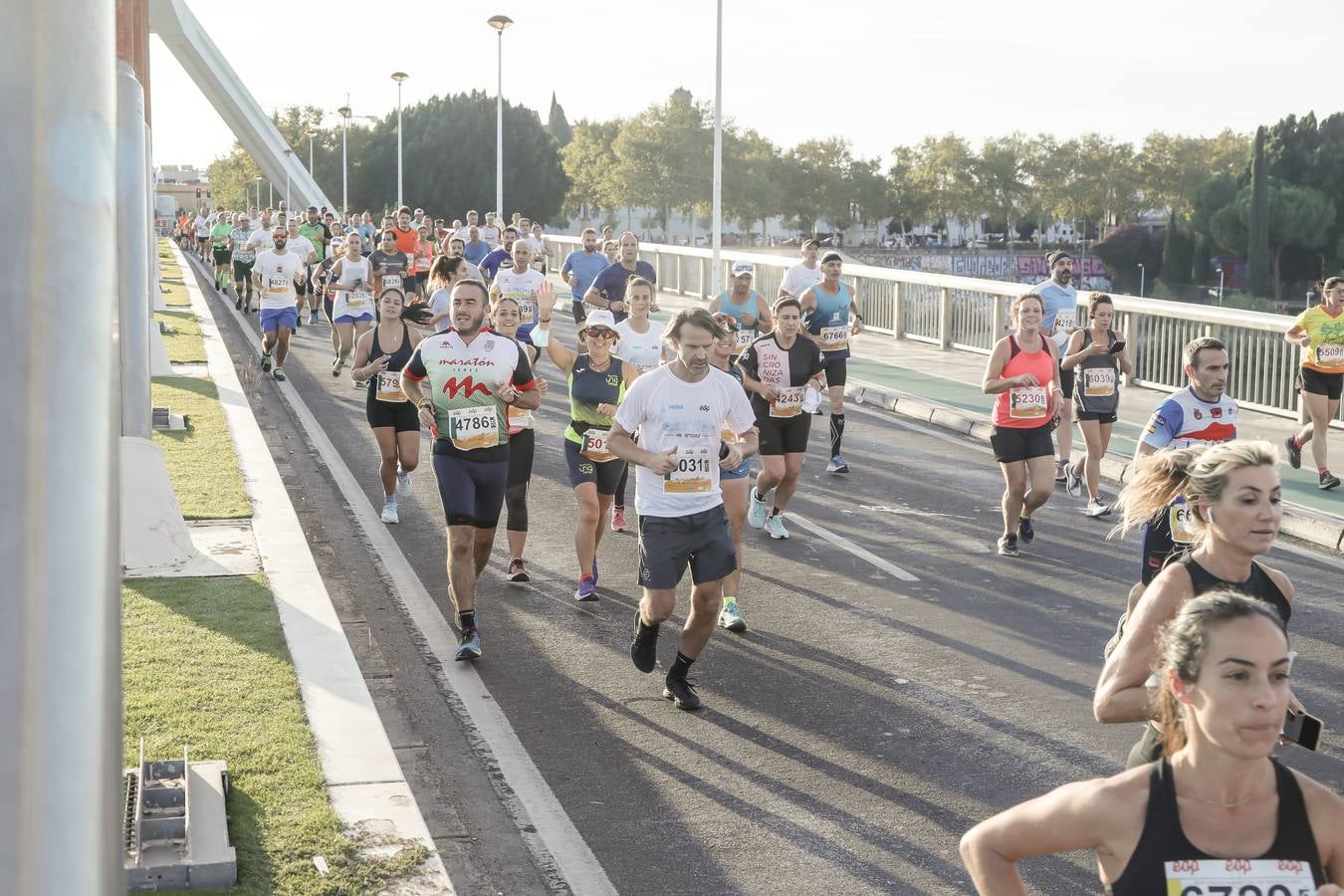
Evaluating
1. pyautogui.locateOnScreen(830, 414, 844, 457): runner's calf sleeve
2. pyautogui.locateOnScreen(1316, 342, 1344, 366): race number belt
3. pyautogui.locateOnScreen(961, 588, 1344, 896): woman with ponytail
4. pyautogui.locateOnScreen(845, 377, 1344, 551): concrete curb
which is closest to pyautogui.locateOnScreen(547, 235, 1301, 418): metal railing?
pyautogui.locateOnScreen(845, 377, 1344, 551): concrete curb

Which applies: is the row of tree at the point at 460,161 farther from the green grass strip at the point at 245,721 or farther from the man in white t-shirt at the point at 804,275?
the green grass strip at the point at 245,721

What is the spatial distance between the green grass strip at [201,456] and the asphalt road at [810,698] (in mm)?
744

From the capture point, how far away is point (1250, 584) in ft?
16.1

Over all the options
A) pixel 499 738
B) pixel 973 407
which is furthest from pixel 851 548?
pixel 973 407

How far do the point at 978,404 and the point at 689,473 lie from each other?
12361 mm

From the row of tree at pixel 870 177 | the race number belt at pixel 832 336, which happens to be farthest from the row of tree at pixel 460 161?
the race number belt at pixel 832 336

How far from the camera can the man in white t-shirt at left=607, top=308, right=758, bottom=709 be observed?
26.2 feet

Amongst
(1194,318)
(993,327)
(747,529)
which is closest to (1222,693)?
(747,529)

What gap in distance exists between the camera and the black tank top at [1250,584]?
4.75 m

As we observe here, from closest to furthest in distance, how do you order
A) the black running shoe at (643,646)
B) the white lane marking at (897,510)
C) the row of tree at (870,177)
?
1. the black running shoe at (643,646)
2. the white lane marking at (897,510)
3. the row of tree at (870,177)

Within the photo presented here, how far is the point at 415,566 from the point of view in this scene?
36.7 feet

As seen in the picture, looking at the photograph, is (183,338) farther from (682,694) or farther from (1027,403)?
(682,694)

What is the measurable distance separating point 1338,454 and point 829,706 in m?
9.63

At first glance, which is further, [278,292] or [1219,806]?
[278,292]
